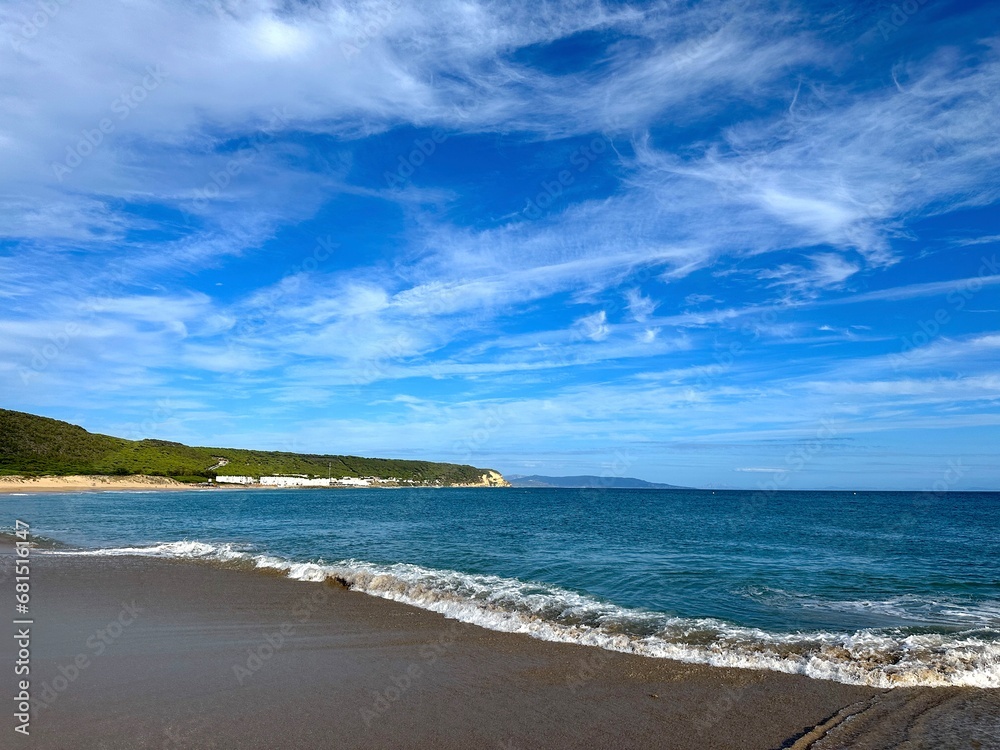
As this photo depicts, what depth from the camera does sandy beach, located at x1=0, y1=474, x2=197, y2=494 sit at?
88688 millimetres

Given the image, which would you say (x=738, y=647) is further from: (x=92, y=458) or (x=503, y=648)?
(x=92, y=458)

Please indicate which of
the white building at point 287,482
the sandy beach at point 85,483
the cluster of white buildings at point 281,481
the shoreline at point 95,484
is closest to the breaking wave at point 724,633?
the shoreline at point 95,484

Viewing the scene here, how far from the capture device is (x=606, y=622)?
13398 millimetres

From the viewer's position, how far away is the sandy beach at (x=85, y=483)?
88.7 meters

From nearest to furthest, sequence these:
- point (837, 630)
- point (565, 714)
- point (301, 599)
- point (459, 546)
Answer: point (565, 714) < point (837, 630) < point (301, 599) < point (459, 546)

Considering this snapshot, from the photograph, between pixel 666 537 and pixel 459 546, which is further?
pixel 666 537

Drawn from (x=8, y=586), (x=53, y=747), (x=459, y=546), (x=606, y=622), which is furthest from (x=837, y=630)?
(x=8, y=586)

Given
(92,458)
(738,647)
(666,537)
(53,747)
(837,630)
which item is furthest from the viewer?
(92,458)

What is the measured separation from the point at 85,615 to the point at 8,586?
18.4ft

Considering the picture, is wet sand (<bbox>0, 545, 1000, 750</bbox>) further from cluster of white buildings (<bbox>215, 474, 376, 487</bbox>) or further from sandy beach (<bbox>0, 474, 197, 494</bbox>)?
cluster of white buildings (<bbox>215, 474, 376, 487</bbox>)

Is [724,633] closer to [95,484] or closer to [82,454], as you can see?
[95,484]

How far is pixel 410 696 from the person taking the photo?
8789mm

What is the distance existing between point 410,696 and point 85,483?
11665cm

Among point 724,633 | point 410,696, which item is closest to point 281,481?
point 724,633
